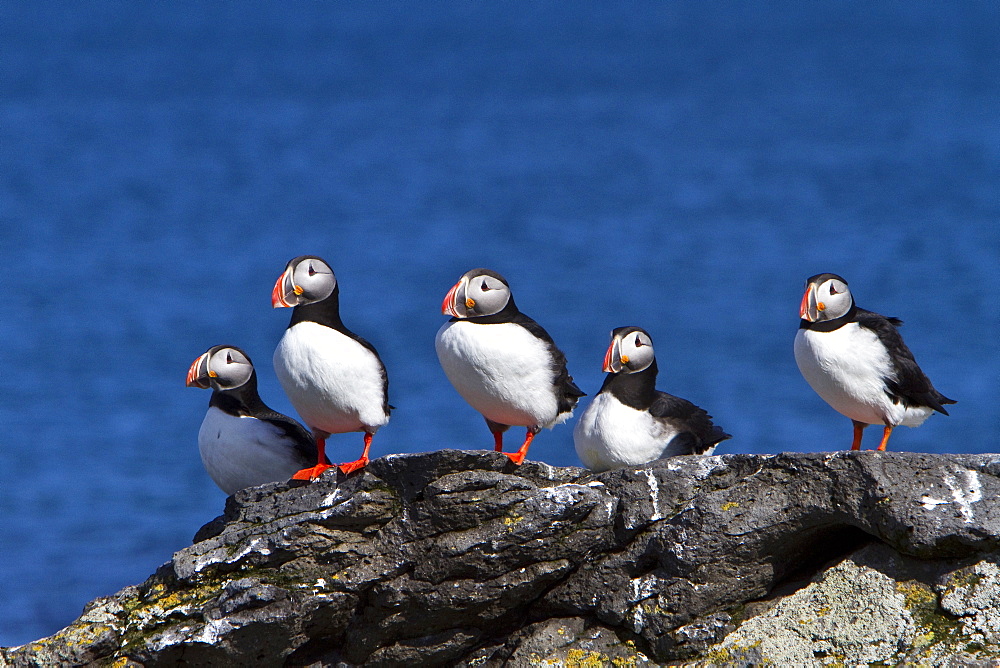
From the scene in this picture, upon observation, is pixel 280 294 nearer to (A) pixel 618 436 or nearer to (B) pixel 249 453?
(B) pixel 249 453

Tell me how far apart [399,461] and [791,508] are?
201 centimetres

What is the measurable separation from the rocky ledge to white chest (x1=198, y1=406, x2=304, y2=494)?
108 cm

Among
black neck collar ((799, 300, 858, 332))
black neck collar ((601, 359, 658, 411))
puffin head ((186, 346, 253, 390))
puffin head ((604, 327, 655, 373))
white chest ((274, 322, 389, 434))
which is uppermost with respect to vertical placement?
puffin head ((186, 346, 253, 390))

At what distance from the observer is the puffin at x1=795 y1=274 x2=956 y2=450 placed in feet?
23.5

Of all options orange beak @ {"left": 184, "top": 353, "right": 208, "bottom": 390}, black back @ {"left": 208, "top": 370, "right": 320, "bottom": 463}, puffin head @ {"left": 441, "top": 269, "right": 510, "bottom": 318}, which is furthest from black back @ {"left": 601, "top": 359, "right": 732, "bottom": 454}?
orange beak @ {"left": 184, "top": 353, "right": 208, "bottom": 390}

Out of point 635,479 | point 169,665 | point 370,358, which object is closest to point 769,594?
point 635,479

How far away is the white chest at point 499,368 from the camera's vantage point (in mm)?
7141

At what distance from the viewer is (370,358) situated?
7246 millimetres

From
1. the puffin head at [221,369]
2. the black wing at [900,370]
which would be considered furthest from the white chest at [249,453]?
the black wing at [900,370]

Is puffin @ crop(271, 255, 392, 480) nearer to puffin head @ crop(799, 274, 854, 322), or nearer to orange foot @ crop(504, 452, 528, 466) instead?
orange foot @ crop(504, 452, 528, 466)

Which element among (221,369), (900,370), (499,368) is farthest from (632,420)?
(221,369)

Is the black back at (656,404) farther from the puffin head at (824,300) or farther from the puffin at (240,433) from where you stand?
the puffin at (240,433)

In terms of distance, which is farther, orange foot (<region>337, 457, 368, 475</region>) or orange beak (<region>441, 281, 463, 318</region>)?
orange beak (<region>441, 281, 463, 318</region>)

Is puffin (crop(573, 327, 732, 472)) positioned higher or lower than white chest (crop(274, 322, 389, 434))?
lower
